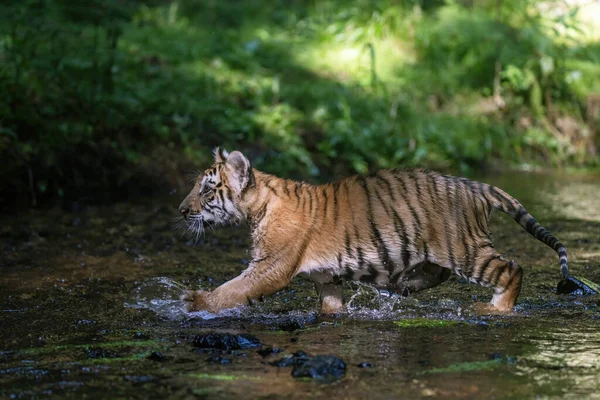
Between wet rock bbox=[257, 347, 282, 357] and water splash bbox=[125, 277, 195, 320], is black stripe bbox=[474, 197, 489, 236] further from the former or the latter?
water splash bbox=[125, 277, 195, 320]

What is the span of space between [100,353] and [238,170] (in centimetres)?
181

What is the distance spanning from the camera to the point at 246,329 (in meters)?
5.23

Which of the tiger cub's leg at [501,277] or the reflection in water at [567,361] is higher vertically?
the tiger cub's leg at [501,277]

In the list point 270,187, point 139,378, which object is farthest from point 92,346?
point 270,187

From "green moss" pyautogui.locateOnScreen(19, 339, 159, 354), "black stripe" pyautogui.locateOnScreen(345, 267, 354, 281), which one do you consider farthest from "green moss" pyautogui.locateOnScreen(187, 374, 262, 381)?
"black stripe" pyautogui.locateOnScreen(345, 267, 354, 281)

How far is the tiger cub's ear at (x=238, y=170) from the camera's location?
5.89 meters

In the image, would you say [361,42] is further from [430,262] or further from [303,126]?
[430,262]

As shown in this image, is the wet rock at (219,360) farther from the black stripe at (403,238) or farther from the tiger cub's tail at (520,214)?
the tiger cub's tail at (520,214)

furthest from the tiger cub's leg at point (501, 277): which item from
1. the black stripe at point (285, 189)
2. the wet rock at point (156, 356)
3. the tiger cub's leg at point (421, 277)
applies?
the wet rock at point (156, 356)

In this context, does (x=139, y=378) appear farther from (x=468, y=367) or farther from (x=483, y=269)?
(x=483, y=269)

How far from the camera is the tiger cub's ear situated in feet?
19.3

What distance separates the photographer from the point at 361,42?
1521 centimetres

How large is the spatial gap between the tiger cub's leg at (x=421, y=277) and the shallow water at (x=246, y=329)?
0.43 feet

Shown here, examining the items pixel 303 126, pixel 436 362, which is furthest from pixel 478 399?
pixel 303 126
